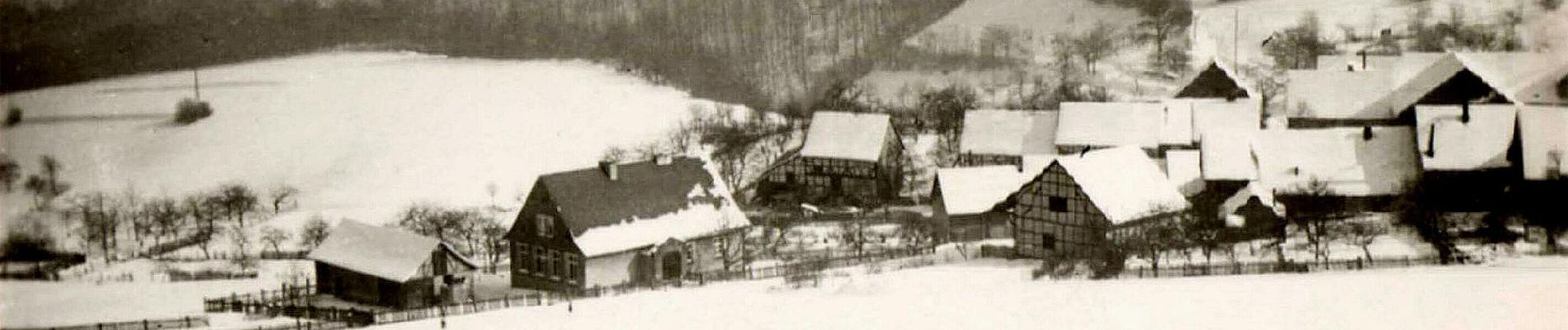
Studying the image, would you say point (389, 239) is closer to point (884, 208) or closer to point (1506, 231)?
point (884, 208)

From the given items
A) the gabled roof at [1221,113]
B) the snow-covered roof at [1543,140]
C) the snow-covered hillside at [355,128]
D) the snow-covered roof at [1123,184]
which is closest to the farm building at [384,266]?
the snow-covered hillside at [355,128]

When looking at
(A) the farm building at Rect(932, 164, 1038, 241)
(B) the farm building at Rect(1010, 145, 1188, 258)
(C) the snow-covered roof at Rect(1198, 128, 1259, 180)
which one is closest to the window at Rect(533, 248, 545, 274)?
(A) the farm building at Rect(932, 164, 1038, 241)

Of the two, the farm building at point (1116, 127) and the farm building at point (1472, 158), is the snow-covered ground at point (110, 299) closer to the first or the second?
the farm building at point (1116, 127)

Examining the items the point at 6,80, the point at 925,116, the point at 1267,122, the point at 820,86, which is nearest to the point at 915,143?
the point at 925,116

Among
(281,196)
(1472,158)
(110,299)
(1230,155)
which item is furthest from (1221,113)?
(110,299)

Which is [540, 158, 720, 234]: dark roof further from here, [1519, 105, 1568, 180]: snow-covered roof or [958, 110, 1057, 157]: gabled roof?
[1519, 105, 1568, 180]: snow-covered roof

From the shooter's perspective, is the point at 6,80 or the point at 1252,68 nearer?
the point at 6,80
